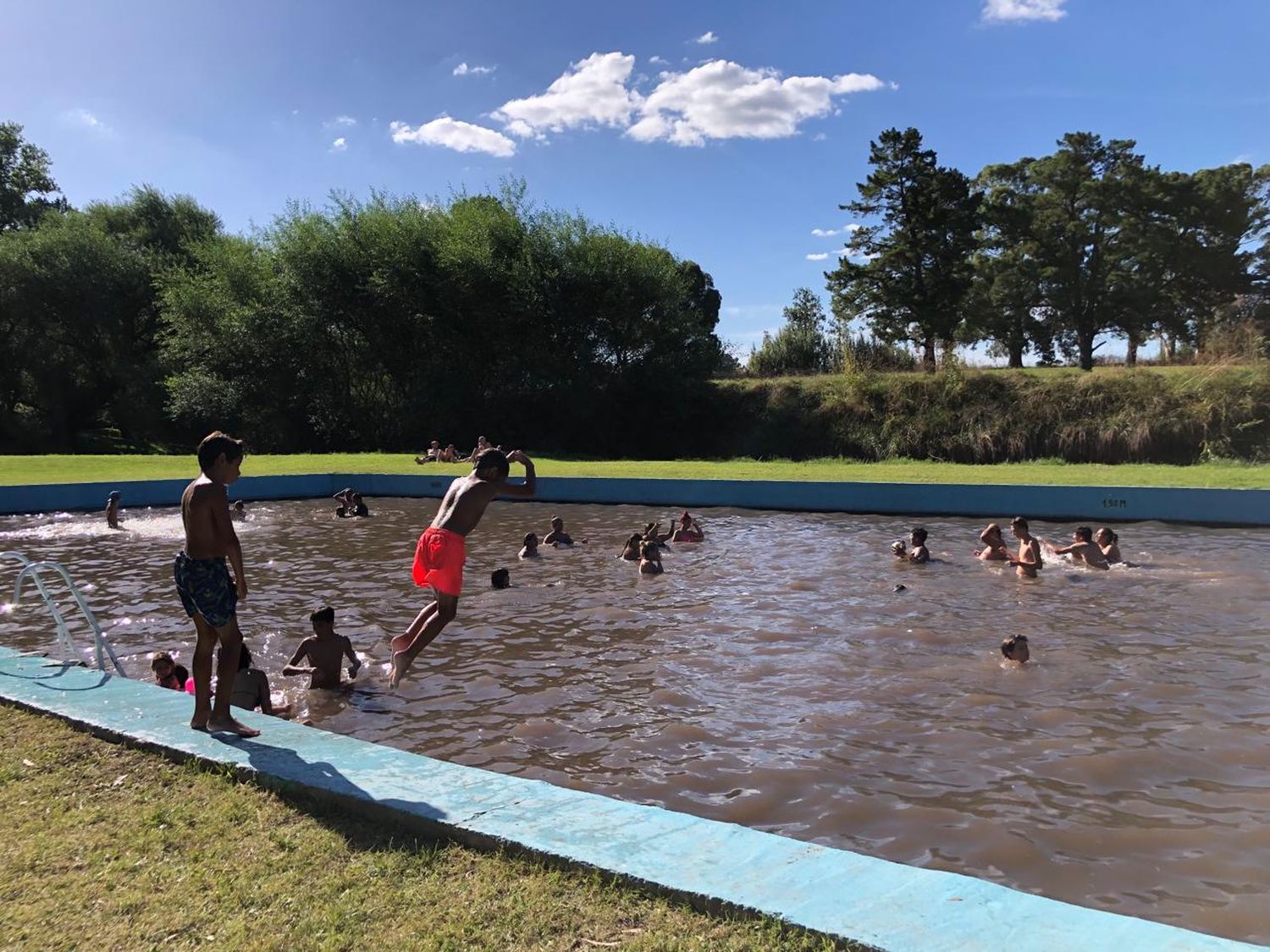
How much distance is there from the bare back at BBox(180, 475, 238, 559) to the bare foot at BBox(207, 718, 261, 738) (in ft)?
2.84

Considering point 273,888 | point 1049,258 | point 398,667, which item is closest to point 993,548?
point 398,667

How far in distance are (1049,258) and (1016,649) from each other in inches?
1547

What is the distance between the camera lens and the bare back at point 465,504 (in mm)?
6406

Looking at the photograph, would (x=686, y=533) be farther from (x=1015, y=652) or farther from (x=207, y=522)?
(x=207, y=522)

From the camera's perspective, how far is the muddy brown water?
14.9ft

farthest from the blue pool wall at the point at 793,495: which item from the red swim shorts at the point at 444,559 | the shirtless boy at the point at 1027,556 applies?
the red swim shorts at the point at 444,559

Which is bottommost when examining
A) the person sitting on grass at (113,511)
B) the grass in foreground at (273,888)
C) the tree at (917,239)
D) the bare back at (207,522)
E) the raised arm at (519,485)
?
the grass in foreground at (273,888)

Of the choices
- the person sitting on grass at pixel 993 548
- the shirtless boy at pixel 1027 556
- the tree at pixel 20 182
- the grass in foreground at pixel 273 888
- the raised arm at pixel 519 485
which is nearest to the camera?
the grass in foreground at pixel 273 888

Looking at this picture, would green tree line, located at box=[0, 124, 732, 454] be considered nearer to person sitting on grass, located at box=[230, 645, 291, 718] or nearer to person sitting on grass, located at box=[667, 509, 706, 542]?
person sitting on grass, located at box=[667, 509, 706, 542]

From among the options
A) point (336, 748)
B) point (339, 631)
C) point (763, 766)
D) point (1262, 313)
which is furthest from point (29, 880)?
point (1262, 313)

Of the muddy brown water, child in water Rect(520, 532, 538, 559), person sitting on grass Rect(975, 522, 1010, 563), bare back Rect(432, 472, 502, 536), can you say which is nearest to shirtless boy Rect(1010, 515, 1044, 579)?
the muddy brown water

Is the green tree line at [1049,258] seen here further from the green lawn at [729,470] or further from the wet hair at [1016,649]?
the wet hair at [1016,649]

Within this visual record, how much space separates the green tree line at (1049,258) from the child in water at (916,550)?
2152 cm

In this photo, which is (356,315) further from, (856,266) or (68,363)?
(856,266)
